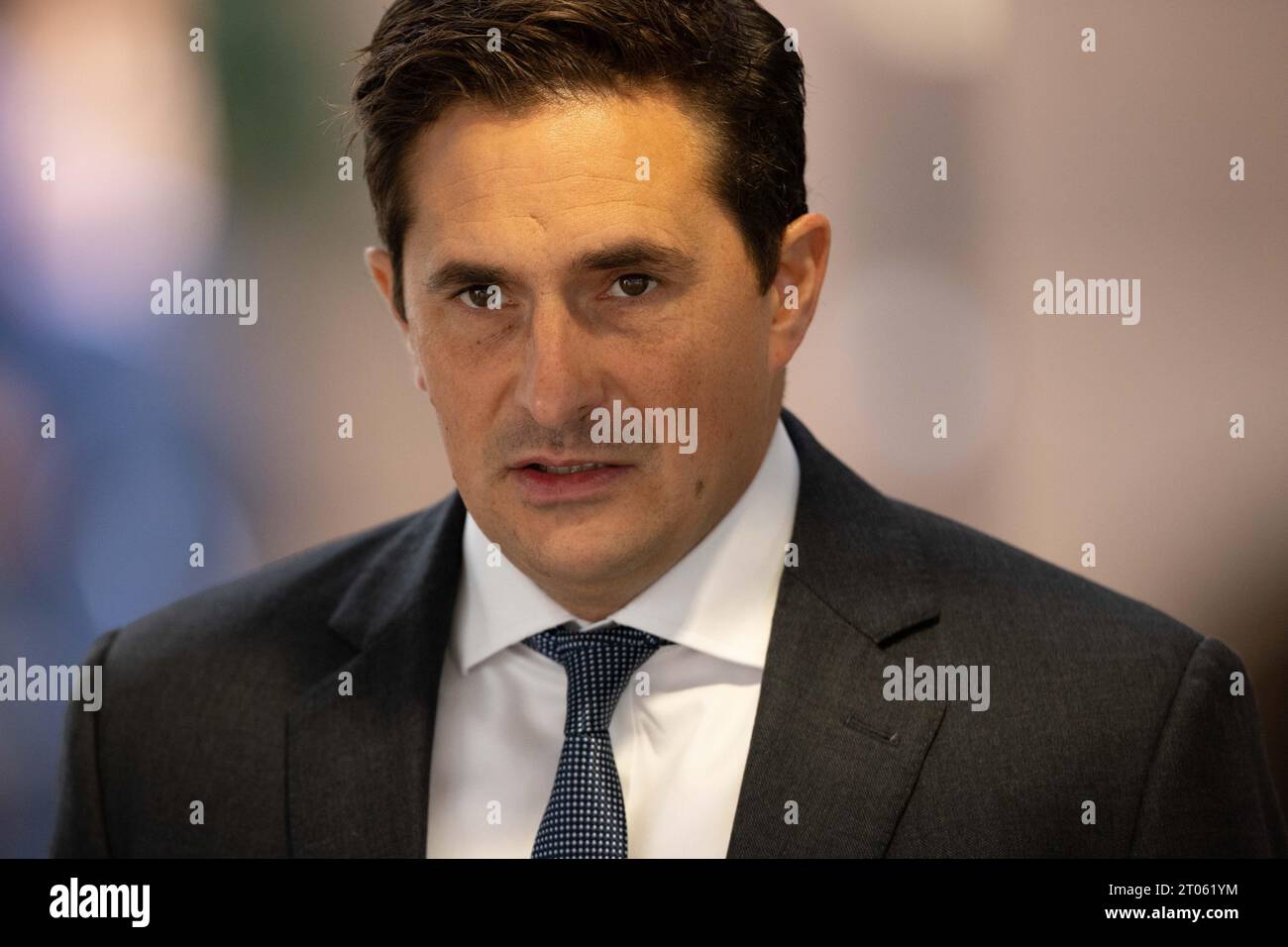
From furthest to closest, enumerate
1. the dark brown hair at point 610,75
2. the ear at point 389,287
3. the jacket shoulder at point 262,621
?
the jacket shoulder at point 262,621 → the ear at point 389,287 → the dark brown hair at point 610,75

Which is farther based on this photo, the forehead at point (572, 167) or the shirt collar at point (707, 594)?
the shirt collar at point (707, 594)

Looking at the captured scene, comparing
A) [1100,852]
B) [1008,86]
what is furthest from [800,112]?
[1100,852]

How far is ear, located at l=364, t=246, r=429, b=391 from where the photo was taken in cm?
228

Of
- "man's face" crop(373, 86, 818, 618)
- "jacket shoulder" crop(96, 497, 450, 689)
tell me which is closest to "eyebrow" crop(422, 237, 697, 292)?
"man's face" crop(373, 86, 818, 618)

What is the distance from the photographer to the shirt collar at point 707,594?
2.21m

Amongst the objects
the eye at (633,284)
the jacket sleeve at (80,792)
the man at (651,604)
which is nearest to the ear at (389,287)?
the man at (651,604)

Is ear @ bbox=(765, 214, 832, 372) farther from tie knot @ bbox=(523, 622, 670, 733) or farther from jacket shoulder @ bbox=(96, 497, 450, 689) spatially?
jacket shoulder @ bbox=(96, 497, 450, 689)

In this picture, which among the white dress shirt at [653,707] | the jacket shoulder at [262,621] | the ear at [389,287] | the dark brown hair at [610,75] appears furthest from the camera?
the jacket shoulder at [262,621]

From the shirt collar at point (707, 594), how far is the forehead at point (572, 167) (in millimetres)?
468

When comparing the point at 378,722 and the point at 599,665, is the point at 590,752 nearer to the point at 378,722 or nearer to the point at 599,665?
the point at 599,665

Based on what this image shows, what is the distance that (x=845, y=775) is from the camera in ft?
6.77

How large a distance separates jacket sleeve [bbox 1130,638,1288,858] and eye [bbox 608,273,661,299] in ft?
3.34

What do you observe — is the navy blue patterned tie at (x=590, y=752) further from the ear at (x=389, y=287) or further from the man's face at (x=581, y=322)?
the ear at (x=389, y=287)

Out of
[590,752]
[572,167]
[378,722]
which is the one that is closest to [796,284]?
[572,167]
